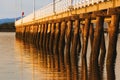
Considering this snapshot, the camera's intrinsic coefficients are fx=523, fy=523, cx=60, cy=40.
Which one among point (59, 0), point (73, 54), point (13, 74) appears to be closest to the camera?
point (13, 74)

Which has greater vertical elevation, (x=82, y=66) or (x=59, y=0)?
(x=59, y=0)

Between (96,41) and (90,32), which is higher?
(90,32)

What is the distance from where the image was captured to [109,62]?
21.5 metres

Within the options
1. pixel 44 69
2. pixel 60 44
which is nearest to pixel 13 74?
pixel 44 69

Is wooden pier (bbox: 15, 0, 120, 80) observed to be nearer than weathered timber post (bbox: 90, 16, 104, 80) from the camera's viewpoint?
Yes

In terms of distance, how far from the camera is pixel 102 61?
79.7 ft

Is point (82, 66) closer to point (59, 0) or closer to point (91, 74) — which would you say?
point (91, 74)

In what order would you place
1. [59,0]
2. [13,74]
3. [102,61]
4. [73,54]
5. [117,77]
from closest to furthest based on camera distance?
[117,77]
[13,74]
[102,61]
[73,54]
[59,0]

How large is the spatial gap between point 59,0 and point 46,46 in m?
3.75

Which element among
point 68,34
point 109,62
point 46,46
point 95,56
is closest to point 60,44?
point 68,34

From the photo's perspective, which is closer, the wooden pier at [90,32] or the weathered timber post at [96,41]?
the wooden pier at [90,32]

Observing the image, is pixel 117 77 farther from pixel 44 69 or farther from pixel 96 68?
pixel 44 69

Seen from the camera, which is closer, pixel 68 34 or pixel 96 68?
pixel 96 68

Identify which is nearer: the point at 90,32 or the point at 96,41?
the point at 96,41
